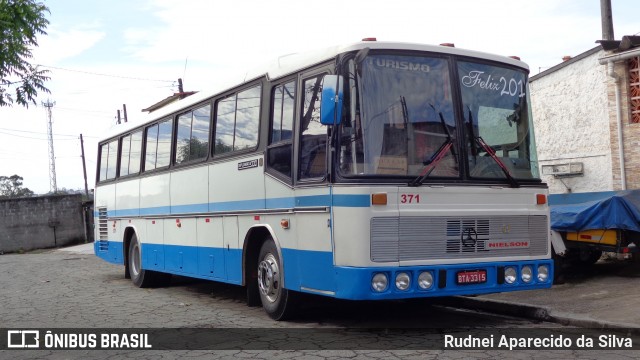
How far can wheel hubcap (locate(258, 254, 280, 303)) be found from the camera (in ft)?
29.3

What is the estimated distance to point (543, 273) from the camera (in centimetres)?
825

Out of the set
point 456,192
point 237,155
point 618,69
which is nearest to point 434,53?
point 456,192

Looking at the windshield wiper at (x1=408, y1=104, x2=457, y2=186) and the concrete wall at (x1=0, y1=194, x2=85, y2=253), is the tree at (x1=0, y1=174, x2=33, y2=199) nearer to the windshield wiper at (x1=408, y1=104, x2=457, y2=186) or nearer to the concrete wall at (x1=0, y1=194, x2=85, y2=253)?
the concrete wall at (x1=0, y1=194, x2=85, y2=253)

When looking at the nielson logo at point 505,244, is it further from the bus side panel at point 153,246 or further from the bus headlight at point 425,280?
the bus side panel at point 153,246

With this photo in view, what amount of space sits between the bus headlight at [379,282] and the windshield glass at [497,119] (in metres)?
1.58

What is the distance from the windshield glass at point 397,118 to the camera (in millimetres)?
7426

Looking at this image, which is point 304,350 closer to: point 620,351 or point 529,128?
point 620,351

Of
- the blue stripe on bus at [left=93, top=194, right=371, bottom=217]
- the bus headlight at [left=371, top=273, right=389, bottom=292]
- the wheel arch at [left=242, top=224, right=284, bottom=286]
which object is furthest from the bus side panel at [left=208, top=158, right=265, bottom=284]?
the bus headlight at [left=371, top=273, right=389, bottom=292]

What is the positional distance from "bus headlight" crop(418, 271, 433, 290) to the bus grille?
0.56 ft

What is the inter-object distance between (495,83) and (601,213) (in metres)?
4.04

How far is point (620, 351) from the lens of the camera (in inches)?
→ 275

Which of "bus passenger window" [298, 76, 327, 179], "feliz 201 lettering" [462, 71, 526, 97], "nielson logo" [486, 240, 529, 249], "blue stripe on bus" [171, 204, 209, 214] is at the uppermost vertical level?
"feliz 201 lettering" [462, 71, 526, 97]

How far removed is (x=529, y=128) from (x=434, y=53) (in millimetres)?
1570

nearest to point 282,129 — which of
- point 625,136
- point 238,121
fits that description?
point 238,121
